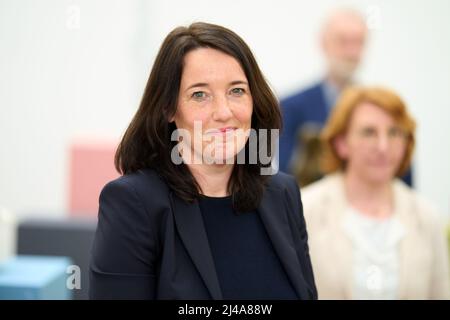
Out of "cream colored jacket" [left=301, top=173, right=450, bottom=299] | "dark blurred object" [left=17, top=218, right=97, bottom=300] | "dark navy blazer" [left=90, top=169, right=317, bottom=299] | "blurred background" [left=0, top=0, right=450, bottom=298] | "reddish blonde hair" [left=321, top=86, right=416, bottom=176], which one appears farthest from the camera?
"blurred background" [left=0, top=0, right=450, bottom=298]

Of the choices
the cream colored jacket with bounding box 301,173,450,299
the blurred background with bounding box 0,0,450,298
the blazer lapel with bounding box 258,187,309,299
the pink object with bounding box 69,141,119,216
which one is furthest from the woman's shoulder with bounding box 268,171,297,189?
the blurred background with bounding box 0,0,450,298

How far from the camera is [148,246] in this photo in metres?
1.39

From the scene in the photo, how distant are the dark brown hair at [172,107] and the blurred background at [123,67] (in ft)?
11.6

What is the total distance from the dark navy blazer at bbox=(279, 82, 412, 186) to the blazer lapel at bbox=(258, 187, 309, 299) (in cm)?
200

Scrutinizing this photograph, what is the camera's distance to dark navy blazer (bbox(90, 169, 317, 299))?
1370mm

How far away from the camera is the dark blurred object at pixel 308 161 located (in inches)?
123

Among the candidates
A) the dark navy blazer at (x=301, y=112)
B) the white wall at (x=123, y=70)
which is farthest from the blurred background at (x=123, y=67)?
the dark navy blazer at (x=301, y=112)

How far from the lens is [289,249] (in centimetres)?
152

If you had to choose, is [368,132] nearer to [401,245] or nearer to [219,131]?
[401,245]

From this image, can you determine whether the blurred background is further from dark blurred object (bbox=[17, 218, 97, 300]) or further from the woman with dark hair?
the woman with dark hair

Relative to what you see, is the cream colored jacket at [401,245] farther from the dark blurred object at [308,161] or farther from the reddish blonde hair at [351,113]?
the dark blurred object at [308,161]

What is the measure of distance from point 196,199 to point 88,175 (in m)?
2.87
